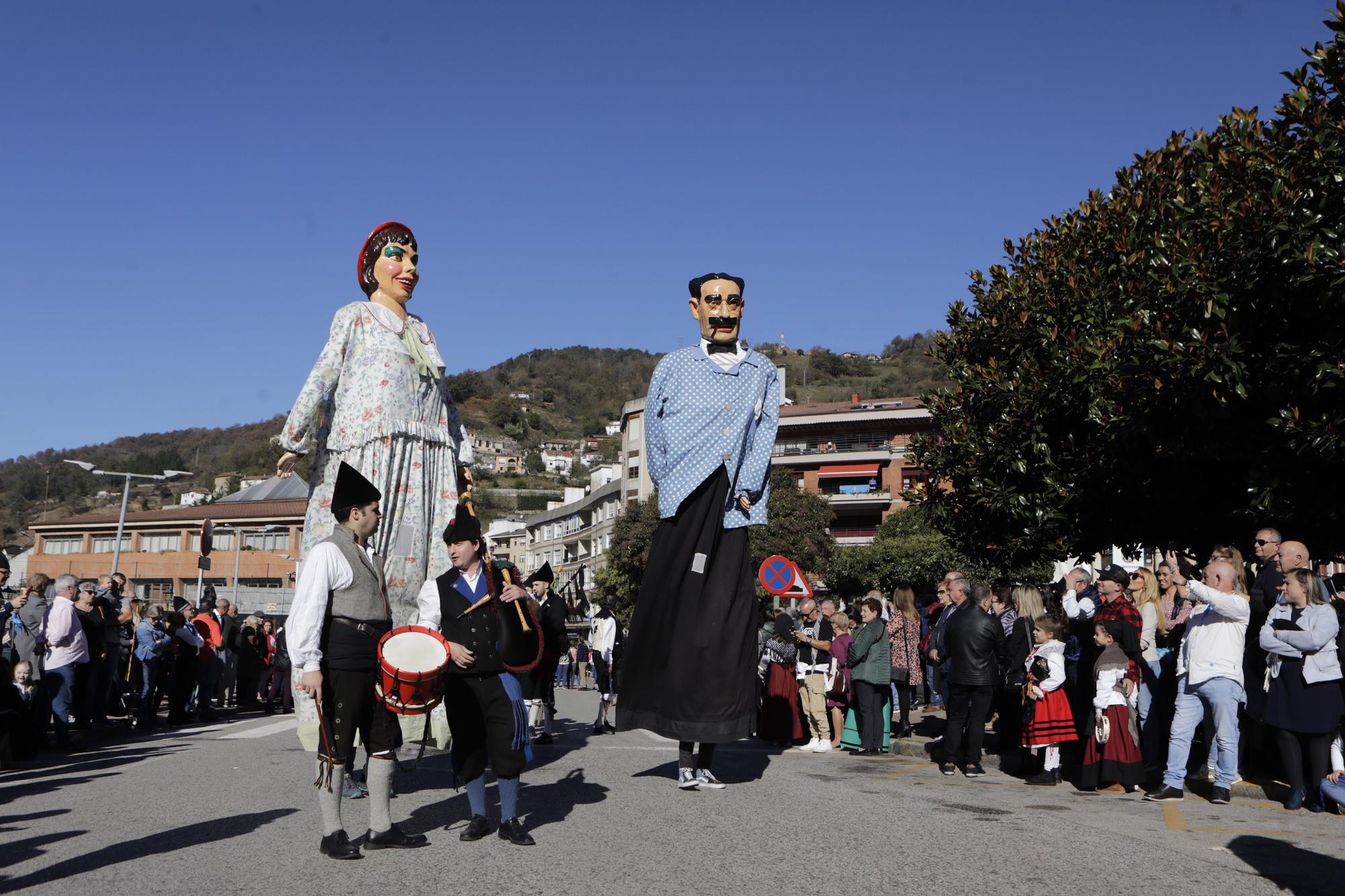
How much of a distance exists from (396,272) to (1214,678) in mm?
6965

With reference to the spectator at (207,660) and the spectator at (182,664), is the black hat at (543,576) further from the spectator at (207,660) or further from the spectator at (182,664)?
the spectator at (207,660)

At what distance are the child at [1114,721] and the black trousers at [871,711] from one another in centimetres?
294

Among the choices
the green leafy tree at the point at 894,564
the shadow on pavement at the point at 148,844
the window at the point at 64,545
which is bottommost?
the shadow on pavement at the point at 148,844

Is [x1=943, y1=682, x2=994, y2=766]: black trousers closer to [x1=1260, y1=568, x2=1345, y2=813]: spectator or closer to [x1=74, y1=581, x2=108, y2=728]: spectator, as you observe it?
[x1=1260, y1=568, x2=1345, y2=813]: spectator

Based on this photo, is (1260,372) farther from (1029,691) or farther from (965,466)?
(965,466)

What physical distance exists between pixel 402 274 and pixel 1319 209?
27.4 ft

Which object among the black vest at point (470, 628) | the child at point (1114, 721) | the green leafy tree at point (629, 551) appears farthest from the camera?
the green leafy tree at point (629, 551)

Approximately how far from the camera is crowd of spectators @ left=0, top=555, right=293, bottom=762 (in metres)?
12.8

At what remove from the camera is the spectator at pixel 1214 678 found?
9406 millimetres

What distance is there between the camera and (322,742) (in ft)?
20.7

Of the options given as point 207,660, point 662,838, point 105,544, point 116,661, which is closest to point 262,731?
point 116,661

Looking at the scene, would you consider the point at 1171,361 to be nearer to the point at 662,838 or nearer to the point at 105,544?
the point at 662,838

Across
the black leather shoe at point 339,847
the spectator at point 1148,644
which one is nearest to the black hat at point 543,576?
the spectator at point 1148,644

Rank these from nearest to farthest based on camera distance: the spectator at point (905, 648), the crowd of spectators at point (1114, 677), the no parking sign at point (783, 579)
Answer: the crowd of spectators at point (1114, 677) < the spectator at point (905, 648) < the no parking sign at point (783, 579)
